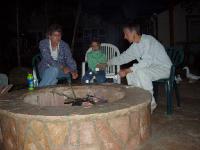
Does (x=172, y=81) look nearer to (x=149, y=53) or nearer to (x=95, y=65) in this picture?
(x=149, y=53)

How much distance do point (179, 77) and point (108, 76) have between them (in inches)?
119

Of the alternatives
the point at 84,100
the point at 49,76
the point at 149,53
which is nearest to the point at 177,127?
the point at 149,53

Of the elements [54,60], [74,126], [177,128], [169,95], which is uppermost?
[54,60]

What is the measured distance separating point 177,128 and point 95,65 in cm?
219

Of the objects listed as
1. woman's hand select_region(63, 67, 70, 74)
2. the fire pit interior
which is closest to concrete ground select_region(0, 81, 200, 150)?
the fire pit interior

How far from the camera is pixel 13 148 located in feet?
11.3

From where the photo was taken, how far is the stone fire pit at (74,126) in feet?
10.3

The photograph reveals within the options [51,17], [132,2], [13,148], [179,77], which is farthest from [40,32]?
[13,148]

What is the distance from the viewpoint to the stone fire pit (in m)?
3.13

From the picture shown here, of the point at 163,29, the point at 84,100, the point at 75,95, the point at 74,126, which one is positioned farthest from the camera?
the point at 163,29

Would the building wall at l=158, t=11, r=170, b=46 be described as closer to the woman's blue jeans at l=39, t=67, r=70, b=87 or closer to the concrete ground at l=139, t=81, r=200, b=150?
the concrete ground at l=139, t=81, r=200, b=150

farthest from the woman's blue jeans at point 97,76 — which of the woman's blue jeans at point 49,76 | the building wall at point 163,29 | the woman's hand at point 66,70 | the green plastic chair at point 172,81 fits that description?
the building wall at point 163,29

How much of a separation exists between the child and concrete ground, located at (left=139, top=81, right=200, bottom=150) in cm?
124

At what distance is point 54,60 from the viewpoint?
5609 millimetres
